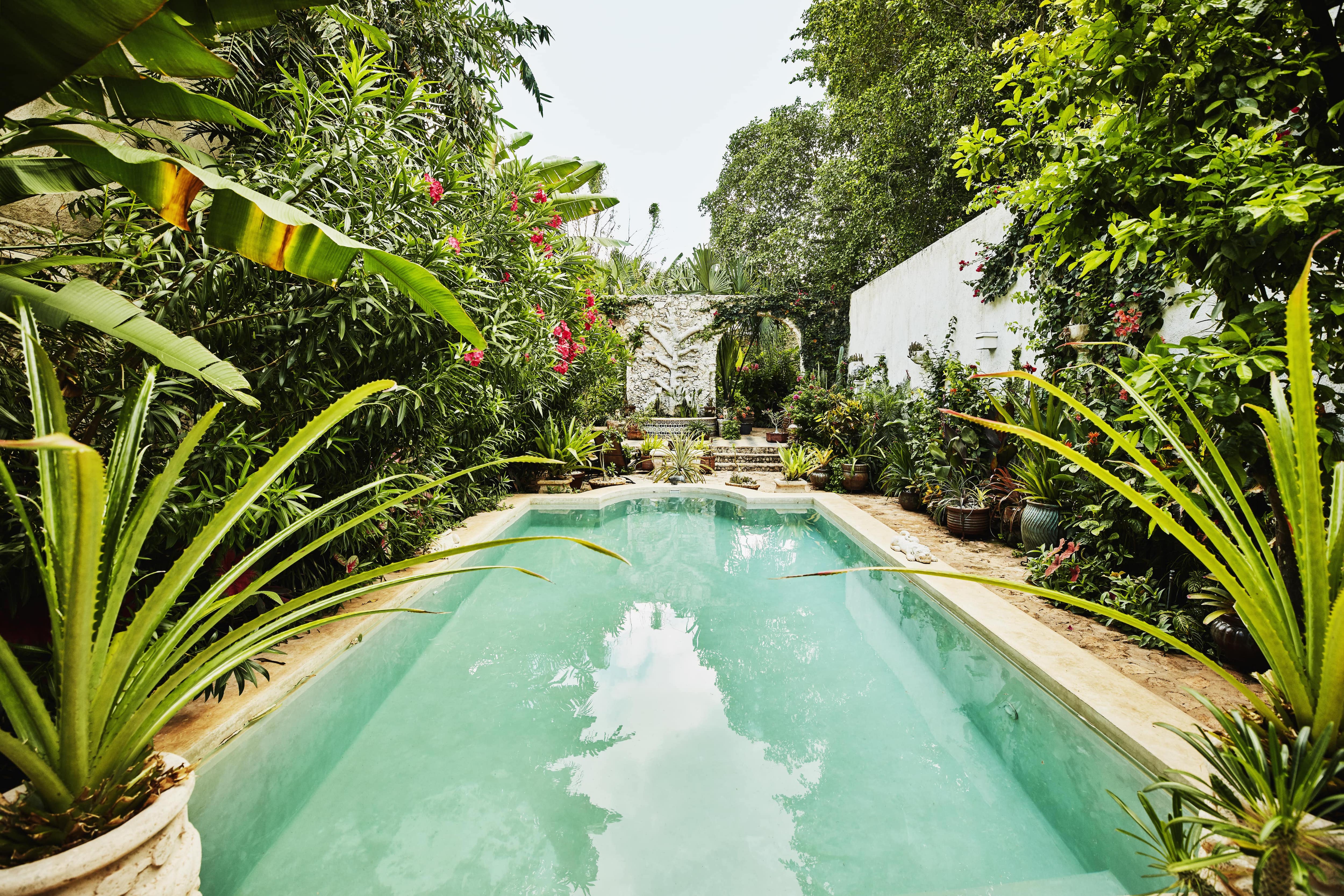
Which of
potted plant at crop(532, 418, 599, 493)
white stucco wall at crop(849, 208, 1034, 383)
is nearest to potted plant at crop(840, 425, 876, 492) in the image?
white stucco wall at crop(849, 208, 1034, 383)

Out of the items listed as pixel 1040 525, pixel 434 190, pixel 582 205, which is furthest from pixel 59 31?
pixel 582 205

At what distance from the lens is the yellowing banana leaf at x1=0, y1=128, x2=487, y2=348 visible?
4.98ft

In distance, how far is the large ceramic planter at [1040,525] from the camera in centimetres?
430

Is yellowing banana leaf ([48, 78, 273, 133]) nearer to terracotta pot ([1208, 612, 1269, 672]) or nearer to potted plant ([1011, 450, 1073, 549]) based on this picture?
terracotta pot ([1208, 612, 1269, 672])

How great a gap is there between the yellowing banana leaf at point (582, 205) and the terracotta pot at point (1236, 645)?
24.6 ft

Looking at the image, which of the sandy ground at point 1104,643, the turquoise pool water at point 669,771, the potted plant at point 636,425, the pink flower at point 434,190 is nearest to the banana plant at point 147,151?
the pink flower at point 434,190

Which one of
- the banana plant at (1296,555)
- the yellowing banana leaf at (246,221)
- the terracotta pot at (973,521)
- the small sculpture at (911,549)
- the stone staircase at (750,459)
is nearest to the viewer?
the banana plant at (1296,555)

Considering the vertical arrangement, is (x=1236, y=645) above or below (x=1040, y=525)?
below

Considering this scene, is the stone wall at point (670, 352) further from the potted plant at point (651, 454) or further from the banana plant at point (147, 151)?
the banana plant at point (147, 151)

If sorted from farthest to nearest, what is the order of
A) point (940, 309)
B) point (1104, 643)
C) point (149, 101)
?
point (940, 309) < point (1104, 643) < point (149, 101)

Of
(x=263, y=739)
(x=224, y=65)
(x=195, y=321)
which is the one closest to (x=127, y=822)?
(x=263, y=739)

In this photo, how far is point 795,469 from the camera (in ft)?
28.2

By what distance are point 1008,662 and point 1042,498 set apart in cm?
222

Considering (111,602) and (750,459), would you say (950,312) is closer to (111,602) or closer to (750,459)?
(750,459)
